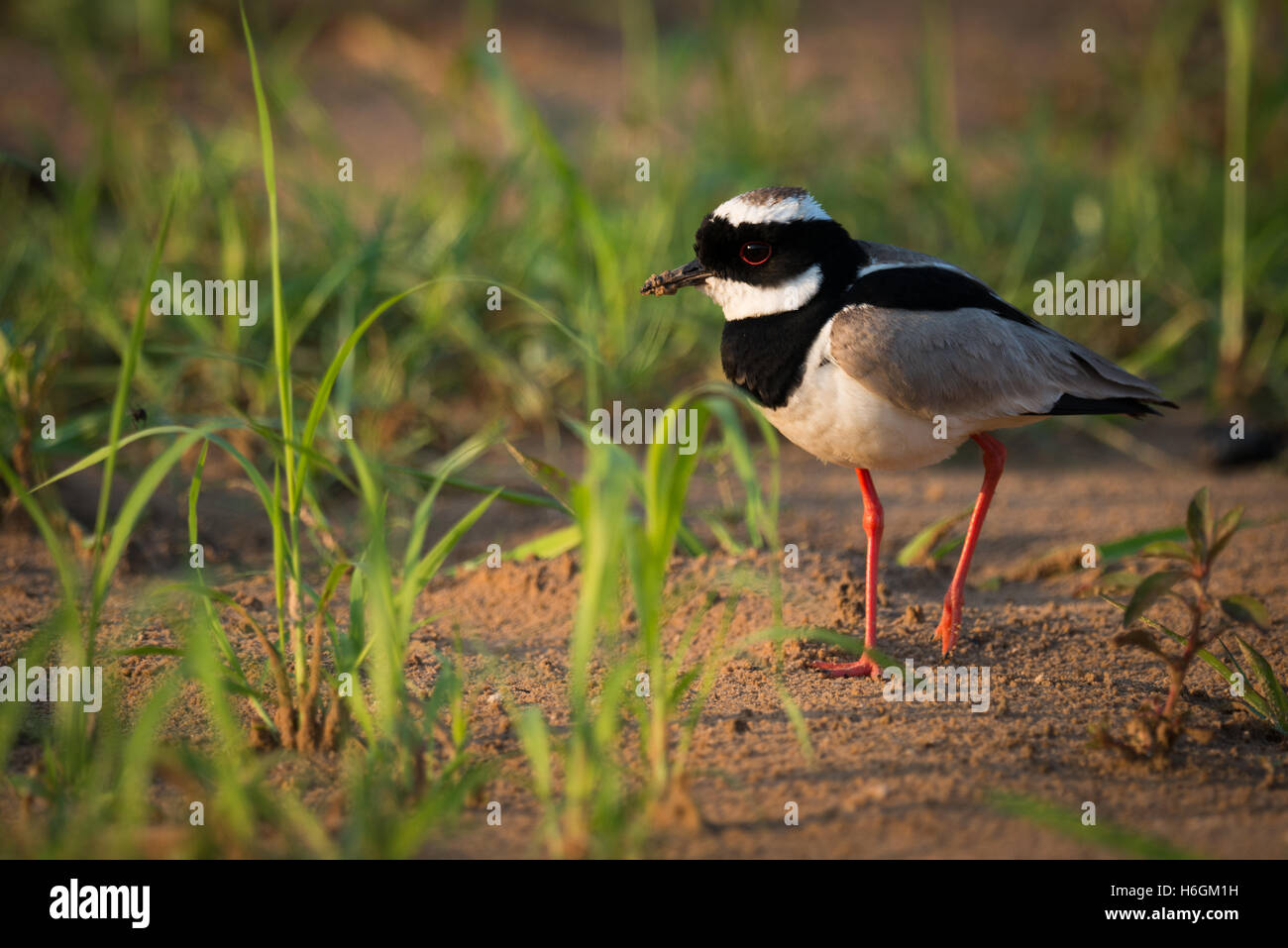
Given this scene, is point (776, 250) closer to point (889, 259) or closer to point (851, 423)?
point (889, 259)

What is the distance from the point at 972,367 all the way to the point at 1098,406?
1.24ft

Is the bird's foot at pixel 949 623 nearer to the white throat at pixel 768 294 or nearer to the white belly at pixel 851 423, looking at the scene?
the white belly at pixel 851 423

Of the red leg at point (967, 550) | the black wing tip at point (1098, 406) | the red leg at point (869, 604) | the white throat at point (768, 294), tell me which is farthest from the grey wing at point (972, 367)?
the red leg at point (869, 604)

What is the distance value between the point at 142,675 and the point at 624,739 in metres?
1.29

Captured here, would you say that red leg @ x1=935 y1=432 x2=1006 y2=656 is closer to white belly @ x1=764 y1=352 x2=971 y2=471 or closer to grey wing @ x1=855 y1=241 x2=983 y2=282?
white belly @ x1=764 y1=352 x2=971 y2=471

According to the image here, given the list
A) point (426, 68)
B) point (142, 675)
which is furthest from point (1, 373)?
point (426, 68)

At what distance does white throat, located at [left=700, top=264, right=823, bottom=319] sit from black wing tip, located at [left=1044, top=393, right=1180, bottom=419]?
2.43 feet

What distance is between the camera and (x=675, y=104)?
7777mm

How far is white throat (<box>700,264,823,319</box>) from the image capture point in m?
3.30

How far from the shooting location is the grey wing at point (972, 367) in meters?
3.16

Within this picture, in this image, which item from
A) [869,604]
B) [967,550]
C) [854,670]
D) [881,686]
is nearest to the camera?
[881,686]

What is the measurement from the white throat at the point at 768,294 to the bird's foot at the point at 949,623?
91cm

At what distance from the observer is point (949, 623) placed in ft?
10.8

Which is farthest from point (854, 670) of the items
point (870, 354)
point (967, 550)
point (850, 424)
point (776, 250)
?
point (776, 250)
